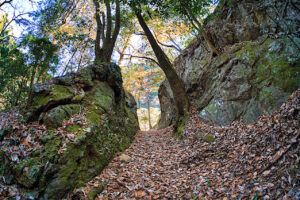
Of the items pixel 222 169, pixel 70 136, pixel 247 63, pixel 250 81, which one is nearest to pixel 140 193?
pixel 222 169

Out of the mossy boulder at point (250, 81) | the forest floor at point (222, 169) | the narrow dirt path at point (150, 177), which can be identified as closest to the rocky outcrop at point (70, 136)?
the forest floor at point (222, 169)

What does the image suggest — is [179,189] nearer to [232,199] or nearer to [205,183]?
[205,183]

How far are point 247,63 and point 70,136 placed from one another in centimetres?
740

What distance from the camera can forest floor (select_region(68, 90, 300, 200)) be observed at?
3.21 meters

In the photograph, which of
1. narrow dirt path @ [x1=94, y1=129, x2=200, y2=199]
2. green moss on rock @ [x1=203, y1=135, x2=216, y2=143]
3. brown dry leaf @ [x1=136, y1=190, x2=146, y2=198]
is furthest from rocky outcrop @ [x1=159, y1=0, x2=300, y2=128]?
brown dry leaf @ [x1=136, y1=190, x2=146, y2=198]

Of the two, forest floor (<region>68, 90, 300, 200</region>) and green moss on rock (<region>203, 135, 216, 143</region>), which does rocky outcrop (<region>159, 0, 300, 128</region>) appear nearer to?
forest floor (<region>68, 90, 300, 200</region>)

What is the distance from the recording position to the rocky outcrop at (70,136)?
3703 millimetres

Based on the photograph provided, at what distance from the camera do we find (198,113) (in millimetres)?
8797

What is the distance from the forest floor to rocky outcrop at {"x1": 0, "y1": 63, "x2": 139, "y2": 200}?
42cm

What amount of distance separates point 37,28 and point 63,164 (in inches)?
356

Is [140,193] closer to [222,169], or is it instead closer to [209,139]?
[222,169]

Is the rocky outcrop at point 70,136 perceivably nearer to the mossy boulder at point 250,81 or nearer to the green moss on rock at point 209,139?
the green moss on rock at point 209,139

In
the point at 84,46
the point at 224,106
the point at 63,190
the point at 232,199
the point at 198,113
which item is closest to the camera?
the point at 232,199

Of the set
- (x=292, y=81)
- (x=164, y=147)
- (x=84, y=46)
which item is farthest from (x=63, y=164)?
(x=84, y=46)
